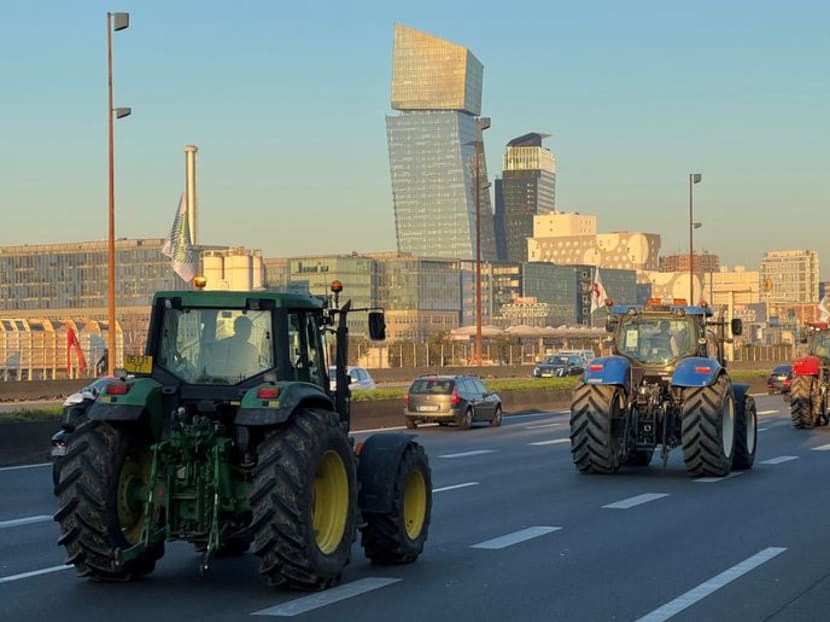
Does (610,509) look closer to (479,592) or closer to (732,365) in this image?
(479,592)

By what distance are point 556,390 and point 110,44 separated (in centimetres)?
1975

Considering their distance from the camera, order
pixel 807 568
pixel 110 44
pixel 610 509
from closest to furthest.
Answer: pixel 807 568 < pixel 610 509 < pixel 110 44

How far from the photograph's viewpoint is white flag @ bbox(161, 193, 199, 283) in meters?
39.9

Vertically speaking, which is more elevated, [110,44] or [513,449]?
[110,44]

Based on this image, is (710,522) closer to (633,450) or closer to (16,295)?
(633,450)

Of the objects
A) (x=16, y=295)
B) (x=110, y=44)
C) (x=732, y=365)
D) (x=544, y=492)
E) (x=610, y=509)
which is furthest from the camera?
(x=16, y=295)

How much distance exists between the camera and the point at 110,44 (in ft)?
134

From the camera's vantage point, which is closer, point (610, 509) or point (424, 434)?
point (610, 509)

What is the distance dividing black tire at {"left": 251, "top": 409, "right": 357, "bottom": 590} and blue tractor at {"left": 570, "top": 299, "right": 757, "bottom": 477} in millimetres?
10593

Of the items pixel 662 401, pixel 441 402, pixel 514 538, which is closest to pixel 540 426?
pixel 441 402

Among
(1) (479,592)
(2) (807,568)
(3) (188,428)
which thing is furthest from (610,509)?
(3) (188,428)

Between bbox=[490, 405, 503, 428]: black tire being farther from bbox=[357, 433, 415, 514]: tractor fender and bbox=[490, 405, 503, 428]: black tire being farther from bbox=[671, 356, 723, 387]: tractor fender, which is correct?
bbox=[357, 433, 415, 514]: tractor fender

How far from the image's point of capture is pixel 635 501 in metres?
18.0

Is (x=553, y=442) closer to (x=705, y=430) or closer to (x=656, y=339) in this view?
(x=656, y=339)
